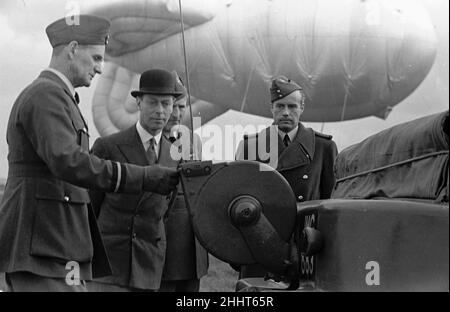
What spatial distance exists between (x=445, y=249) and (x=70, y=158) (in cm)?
136

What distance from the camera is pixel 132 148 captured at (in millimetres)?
4090

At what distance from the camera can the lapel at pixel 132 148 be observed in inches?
160

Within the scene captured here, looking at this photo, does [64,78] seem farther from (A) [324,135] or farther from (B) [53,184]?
(A) [324,135]

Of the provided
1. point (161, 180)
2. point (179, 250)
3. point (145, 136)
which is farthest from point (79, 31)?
point (179, 250)

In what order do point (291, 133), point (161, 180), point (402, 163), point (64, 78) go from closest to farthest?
A: point (402, 163) < point (161, 180) < point (64, 78) < point (291, 133)

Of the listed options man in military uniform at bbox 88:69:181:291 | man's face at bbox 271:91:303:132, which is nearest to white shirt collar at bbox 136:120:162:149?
man in military uniform at bbox 88:69:181:291

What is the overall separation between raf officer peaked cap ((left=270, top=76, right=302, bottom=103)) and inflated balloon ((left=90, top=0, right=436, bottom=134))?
111mm

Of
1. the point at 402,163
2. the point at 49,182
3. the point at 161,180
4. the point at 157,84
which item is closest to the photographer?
the point at 402,163

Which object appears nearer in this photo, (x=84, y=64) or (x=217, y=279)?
(x=84, y=64)

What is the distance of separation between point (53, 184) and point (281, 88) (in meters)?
1.54

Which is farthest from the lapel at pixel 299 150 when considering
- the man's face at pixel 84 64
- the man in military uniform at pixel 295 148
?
the man's face at pixel 84 64

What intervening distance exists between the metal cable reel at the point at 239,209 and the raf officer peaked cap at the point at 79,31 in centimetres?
79

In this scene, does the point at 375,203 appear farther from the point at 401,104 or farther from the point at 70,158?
the point at 70,158
